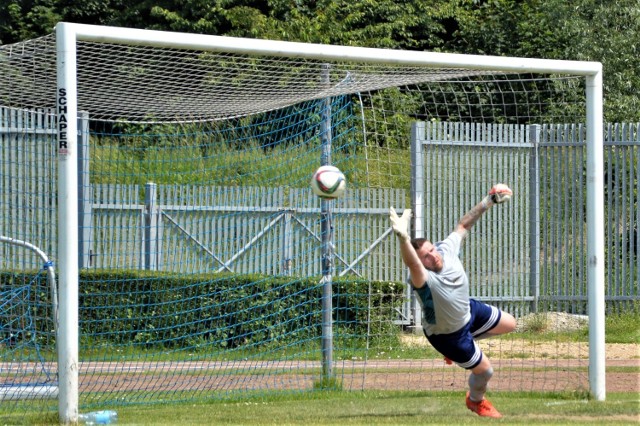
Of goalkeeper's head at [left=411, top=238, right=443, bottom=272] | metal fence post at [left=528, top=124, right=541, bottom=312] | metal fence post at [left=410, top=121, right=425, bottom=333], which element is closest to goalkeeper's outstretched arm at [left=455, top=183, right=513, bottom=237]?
goalkeeper's head at [left=411, top=238, right=443, bottom=272]

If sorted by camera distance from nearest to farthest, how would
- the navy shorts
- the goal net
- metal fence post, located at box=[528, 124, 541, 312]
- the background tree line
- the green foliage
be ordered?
the navy shorts
the goal net
metal fence post, located at box=[528, 124, 541, 312]
the green foliage
the background tree line

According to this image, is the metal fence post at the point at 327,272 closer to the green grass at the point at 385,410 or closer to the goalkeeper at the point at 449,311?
the green grass at the point at 385,410

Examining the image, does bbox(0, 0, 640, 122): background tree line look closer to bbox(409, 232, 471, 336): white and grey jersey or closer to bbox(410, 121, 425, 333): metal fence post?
bbox(410, 121, 425, 333): metal fence post

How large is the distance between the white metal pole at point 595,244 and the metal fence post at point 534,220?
Result: 1240 millimetres

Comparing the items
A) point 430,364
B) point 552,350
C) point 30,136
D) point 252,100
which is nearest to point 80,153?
point 30,136

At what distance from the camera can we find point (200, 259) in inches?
607

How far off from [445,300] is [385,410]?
145cm

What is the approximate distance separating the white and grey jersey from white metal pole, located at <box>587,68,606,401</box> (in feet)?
6.31

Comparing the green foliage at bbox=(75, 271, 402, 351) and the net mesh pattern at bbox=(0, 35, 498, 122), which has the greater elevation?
the net mesh pattern at bbox=(0, 35, 498, 122)

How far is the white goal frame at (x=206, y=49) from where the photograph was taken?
8695mm

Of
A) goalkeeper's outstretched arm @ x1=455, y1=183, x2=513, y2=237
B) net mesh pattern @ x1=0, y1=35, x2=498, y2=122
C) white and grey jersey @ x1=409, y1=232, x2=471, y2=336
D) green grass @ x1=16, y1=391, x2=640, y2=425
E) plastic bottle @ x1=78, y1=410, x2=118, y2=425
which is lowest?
green grass @ x1=16, y1=391, x2=640, y2=425

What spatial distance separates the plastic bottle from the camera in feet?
29.3

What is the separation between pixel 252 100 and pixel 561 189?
581 cm

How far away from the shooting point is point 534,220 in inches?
519
